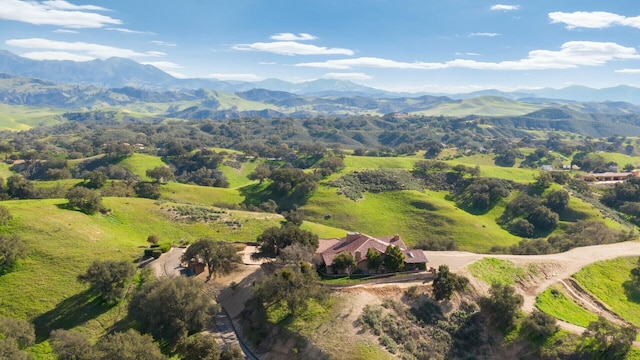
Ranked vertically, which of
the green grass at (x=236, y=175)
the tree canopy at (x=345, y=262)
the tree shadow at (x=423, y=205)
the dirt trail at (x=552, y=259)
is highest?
the tree canopy at (x=345, y=262)

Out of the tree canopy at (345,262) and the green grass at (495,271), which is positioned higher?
the tree canopy at (345,262)

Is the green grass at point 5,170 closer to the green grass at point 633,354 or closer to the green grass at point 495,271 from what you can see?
the green grass at point 495,271

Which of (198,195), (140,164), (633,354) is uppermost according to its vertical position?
(633,354)

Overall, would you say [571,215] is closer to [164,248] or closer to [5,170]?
[164,248]

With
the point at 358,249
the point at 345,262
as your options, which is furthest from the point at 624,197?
the point at 345,262

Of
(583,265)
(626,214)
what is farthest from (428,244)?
(626,214)

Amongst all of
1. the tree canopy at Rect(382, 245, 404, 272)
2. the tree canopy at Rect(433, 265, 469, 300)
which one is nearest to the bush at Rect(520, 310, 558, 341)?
the tree canopy at Rect(433, 265, 469, 300)

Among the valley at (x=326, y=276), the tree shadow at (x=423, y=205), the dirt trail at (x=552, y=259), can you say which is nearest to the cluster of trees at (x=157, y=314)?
the valley at (x=326, y=276)
